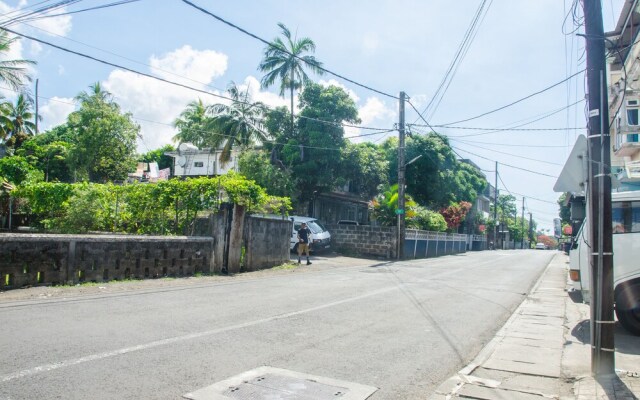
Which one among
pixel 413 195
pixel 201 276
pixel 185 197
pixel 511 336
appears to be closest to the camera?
pixel 511 336

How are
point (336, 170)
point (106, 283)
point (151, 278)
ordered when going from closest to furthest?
point (106, 283)
point (151, 278)
point (336, 170)

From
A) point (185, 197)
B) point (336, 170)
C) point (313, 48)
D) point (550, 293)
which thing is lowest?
point (550, 293)

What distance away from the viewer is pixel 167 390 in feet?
14.0

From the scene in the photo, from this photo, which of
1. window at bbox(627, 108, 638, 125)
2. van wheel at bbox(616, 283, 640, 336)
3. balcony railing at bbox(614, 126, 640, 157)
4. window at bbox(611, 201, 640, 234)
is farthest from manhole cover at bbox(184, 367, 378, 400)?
window at bbox(627, 108, 638, 125)

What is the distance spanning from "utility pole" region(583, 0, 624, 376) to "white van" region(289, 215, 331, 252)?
19.8 m

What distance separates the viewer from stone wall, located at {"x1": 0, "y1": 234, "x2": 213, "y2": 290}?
966cm

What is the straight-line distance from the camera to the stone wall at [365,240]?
2706cm

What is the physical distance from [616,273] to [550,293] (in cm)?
602

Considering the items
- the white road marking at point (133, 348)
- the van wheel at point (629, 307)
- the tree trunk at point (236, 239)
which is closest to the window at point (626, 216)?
the van wheel at point (629, 307)

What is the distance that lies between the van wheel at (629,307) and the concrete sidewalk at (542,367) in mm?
194

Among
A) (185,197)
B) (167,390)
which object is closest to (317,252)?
(185,197)

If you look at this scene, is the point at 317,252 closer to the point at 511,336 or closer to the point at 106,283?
the point at 106,283

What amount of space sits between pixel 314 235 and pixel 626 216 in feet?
59.9

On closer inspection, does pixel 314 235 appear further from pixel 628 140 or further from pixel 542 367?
pixel 542 367
